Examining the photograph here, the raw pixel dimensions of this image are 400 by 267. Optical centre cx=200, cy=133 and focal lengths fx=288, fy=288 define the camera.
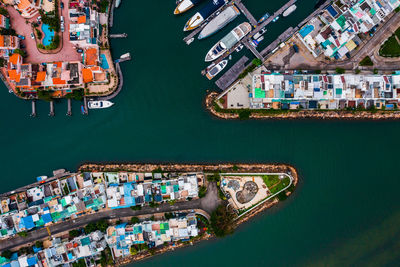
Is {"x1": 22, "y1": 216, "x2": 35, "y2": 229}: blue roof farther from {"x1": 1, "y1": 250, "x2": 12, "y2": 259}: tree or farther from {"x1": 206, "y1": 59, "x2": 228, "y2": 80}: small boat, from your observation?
{"x1": 206, "y1": 59, "x2": 228, "y2": 80}: small boat

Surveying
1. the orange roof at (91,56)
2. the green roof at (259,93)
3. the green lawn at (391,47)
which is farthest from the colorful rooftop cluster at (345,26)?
the orange roof at (91,56)

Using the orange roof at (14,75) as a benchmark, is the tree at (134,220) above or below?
below

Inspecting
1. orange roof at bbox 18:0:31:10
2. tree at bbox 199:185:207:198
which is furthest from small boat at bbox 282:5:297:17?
orange roof at bbox 18:0:31:10

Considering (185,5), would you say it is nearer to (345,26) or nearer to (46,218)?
(345,26)

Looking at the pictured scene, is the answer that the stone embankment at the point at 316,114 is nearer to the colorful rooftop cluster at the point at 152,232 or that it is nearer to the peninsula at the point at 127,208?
the peninsula at the point at 127,208

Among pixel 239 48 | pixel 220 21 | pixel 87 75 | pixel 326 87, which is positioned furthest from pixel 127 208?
pixel 326 87
